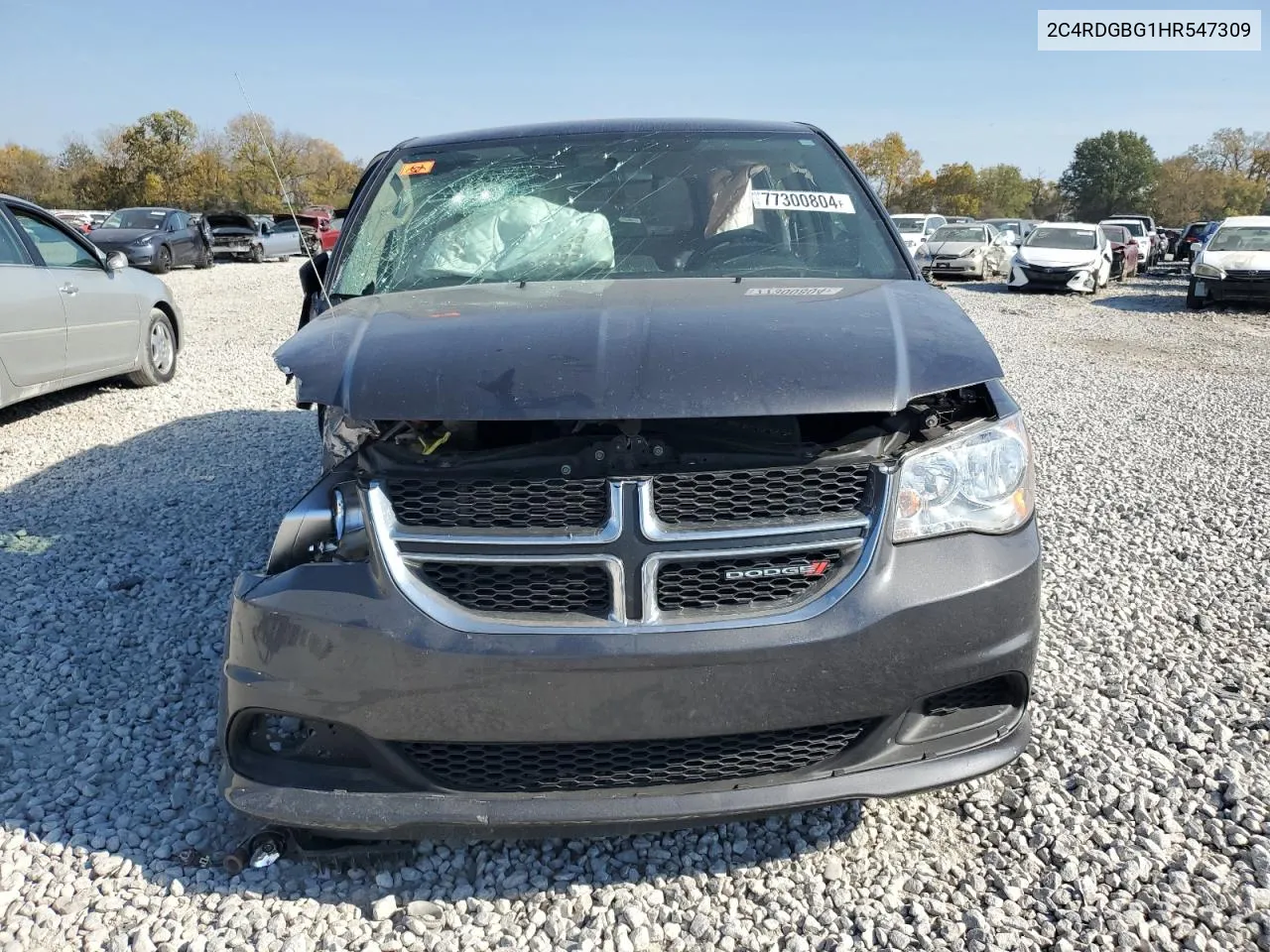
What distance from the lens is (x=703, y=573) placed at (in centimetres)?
196

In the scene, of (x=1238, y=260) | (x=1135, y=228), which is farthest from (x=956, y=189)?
(x=1238, y=260)

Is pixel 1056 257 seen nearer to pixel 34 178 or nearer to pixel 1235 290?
pixel 1235 290

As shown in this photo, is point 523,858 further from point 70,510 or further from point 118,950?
point 70,510

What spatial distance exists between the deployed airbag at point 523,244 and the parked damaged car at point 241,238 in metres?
27.6

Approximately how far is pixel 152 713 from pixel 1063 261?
20.0 meters

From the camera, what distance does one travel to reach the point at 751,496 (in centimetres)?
200

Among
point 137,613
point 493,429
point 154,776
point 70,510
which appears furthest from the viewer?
point 70,510

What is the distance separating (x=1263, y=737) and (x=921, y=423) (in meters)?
1.67

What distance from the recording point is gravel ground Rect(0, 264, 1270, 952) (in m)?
2.13

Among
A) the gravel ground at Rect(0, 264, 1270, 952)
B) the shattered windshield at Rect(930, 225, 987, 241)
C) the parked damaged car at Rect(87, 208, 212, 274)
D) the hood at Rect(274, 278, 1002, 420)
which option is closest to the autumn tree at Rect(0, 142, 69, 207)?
the parked damaged car at Rect(87, 208, 212, 274)

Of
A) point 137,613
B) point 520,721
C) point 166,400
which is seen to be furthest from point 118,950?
point 166,400

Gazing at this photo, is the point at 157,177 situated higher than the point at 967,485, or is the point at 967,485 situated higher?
the point at 157,177

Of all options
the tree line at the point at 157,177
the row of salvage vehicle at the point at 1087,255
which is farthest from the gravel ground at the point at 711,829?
the tree line at the point at 157,177

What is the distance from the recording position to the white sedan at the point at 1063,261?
19.3 m
